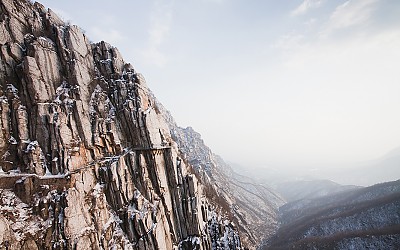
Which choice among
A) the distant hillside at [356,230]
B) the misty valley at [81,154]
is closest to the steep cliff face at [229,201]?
the distant hillside at [356,230]

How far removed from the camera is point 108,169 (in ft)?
130

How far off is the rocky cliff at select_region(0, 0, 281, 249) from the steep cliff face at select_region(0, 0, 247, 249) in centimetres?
15

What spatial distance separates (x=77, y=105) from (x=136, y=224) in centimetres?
2184

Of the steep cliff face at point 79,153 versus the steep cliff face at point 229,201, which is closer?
the steep cliff face at point 79,153

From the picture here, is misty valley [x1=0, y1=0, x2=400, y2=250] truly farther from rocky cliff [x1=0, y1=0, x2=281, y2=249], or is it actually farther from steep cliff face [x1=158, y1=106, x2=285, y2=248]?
steep cliff face [x1=158, y1=106, x2=285, y2=248]

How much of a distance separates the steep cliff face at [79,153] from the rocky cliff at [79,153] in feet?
0.48

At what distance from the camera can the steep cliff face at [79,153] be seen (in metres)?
31.8

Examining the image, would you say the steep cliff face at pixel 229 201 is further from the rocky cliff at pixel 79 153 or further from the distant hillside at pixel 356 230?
the rocky cliff at pixel 79 153

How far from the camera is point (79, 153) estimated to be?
37844 mm

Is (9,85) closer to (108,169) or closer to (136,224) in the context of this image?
(108,169)

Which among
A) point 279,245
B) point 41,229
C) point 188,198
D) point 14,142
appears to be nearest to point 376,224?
point 279,245

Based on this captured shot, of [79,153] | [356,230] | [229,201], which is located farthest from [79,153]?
[229,201]

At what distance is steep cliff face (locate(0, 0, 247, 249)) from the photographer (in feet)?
104

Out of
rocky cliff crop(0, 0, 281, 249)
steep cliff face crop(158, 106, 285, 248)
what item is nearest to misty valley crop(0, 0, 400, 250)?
rocky cliff crop(0, 0, 281, 249)
